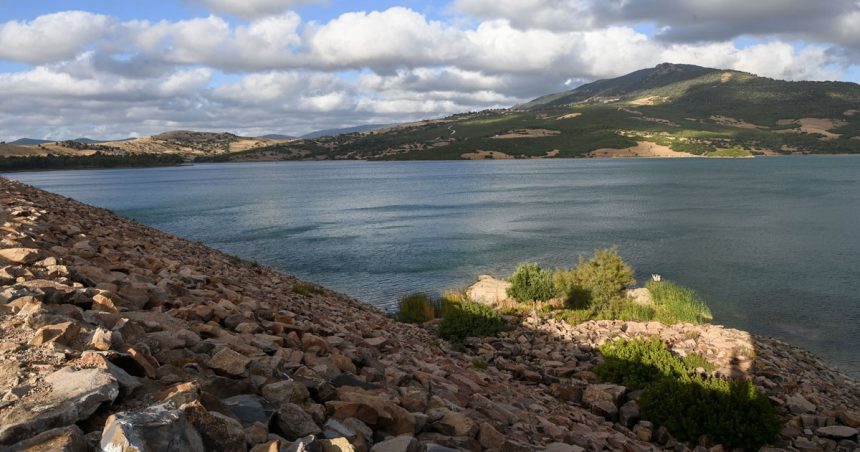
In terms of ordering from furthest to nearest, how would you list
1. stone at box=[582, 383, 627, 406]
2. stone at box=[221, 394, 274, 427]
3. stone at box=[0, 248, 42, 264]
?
stone at box=[582, 383, 627, 406] → stone at box=[0, 248, 42, 264] → stone at box=[221, 394, 274, 427]

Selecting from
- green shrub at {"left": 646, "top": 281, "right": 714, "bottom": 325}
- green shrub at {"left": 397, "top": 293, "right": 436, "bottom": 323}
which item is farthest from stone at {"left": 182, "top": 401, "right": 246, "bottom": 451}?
green shrub at {"left": 646, "top": 281, "right": 714, "bottom": 325}

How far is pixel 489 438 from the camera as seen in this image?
6.38m

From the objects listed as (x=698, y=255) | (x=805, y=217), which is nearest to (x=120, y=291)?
(x=698, y=255)

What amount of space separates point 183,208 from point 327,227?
30.4 meters

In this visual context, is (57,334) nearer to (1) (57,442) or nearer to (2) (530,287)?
(1) (57,442)

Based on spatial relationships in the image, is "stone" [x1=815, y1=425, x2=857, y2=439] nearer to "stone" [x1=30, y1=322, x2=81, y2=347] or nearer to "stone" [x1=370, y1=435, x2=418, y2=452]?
"stone" [x1=370, y1=435, x2=418, y2=452]

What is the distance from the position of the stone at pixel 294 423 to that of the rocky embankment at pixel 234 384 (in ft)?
0.05

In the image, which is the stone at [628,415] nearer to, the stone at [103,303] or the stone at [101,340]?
the stone at [103,303]

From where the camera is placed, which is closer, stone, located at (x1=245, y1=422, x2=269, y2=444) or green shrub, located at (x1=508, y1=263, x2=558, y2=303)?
stone, located at (x1=245, y1=422, x2=269, y2=444)

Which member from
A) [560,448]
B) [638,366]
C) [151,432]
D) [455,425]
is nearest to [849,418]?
[638,366]

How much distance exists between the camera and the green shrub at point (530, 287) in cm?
2480

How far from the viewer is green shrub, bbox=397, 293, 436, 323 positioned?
73.0 feet

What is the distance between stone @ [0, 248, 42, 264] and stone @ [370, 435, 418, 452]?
719cm

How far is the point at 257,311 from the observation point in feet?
32.6
